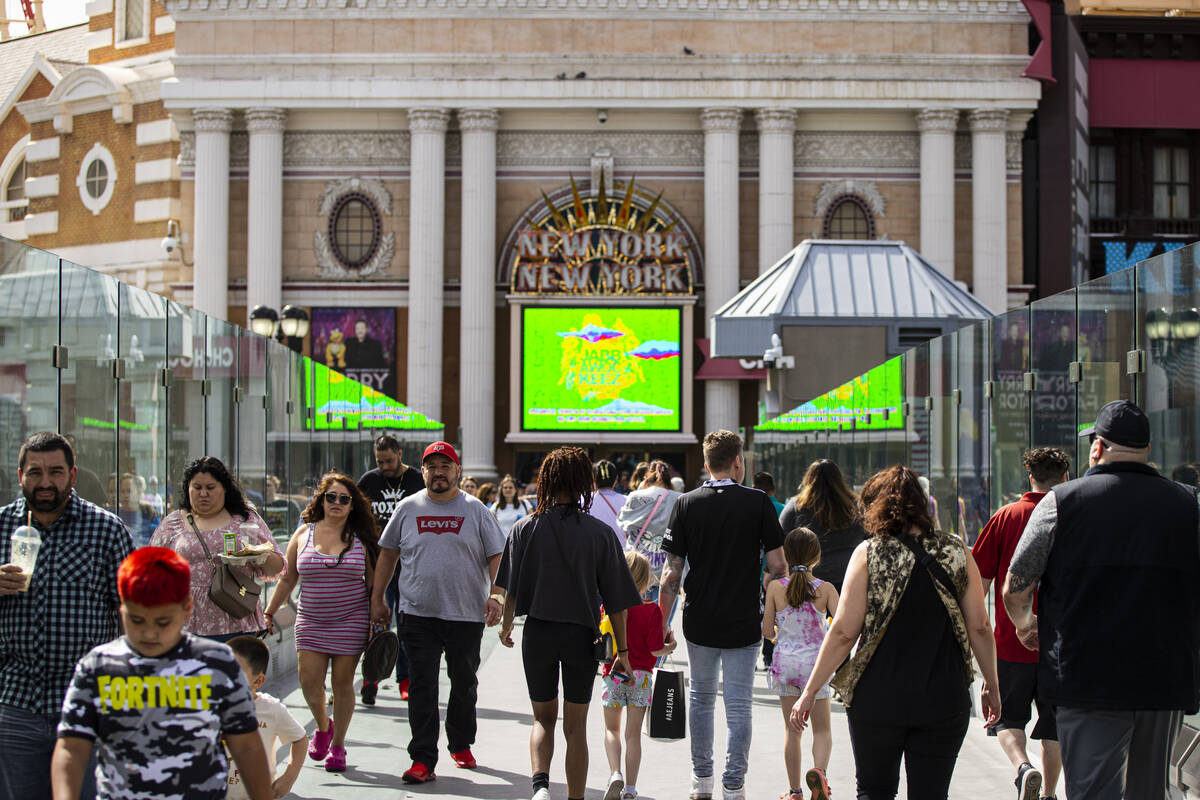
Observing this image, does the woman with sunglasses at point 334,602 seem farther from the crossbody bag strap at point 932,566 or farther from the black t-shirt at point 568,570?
the crossbody bag strap at point 932,566

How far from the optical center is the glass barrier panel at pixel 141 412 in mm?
10469

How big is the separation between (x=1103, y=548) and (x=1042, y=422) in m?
4.53

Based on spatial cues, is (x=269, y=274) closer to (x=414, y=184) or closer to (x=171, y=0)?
(x=414, y=184)

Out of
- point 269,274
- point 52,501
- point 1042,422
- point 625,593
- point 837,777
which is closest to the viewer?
point 52,501

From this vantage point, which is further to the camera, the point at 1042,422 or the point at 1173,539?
the point at 1042,422

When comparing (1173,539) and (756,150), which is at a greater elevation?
(756,150)

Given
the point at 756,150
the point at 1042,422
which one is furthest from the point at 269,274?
the point at 1042,422

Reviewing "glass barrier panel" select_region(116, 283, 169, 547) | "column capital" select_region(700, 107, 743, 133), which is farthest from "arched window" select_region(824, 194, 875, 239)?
"glass barrier panel" select_region(116, 283, 169, 547)

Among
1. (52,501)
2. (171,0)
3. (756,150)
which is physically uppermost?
(171,0)

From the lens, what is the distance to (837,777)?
9.94 metres

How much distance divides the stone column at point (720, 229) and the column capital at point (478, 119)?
21.3 ft

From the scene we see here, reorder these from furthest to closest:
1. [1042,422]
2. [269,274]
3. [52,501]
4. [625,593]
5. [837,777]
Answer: [269,274] → [1042,422] → [837,777] → [625,593] → [52,501]

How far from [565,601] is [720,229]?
40.6 m

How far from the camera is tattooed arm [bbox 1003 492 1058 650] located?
6605 mm
